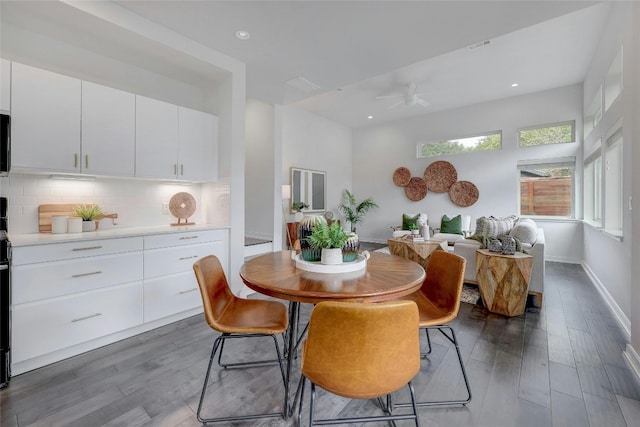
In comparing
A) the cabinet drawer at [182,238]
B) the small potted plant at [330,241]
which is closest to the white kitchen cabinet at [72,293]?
the cabinet drawer at [182,238]

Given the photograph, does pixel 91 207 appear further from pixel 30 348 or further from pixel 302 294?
pixel 302 294

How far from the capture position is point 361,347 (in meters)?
1.00

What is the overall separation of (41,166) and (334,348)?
8.59ft

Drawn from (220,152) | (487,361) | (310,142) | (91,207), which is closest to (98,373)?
(91,207)

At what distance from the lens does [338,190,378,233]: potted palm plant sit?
755 centimetres

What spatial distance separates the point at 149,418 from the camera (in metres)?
1.50

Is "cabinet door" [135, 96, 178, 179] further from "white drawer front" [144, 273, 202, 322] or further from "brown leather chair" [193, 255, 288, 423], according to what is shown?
"brown leather chair" [193, 255, 288, 423]

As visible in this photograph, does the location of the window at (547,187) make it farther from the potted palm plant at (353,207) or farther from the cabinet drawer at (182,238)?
the cabinet drawer at (182,238)

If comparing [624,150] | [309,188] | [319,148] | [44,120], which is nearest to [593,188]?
[624,150]

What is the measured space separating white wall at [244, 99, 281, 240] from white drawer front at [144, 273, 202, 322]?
5.73ft

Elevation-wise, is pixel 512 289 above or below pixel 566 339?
above

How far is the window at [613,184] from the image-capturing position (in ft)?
9.77

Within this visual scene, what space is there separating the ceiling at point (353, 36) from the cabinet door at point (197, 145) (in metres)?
0.52

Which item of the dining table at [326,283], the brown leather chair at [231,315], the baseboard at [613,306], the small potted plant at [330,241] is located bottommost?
the baseboard at [613,306]
